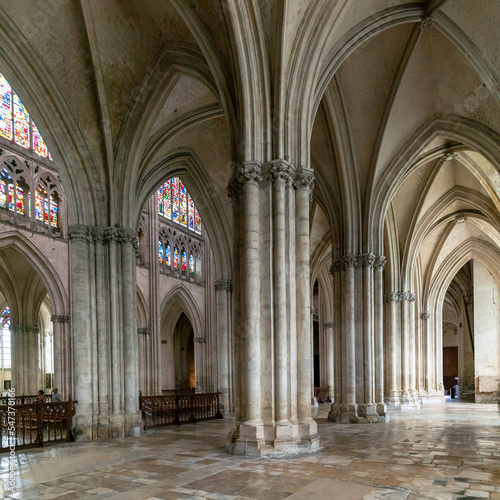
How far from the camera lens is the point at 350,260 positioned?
15836 mm

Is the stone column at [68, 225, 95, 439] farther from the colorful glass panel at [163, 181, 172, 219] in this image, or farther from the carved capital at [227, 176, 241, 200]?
the colorful glass panel at [163, 181, 172, 219]

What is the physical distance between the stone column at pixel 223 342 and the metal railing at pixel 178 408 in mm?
409

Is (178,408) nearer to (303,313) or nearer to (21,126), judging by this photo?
(303,313)

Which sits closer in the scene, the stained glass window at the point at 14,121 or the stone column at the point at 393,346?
the stained glass window at the point at 14,121

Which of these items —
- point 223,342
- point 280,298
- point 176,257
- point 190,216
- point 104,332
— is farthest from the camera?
point 190,216

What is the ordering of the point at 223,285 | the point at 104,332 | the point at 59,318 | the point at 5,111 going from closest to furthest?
the point at 104,332
the point at 223,285
the point at 5,111
the point at 59,318

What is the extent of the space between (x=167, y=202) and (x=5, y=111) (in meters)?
10.6

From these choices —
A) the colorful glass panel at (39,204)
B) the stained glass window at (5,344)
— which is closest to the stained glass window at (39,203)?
the colorful glass panel at (39,204)

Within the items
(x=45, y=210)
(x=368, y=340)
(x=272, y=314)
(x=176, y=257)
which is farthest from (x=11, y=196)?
(x=368, y=340)

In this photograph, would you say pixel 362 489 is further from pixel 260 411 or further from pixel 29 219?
pixel 29 219

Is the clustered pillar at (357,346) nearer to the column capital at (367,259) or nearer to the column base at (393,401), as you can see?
the column capital at (367,259)

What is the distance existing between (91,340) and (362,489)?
8.73 meters

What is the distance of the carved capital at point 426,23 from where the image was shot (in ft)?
41.6

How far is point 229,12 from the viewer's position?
952 centimetres
